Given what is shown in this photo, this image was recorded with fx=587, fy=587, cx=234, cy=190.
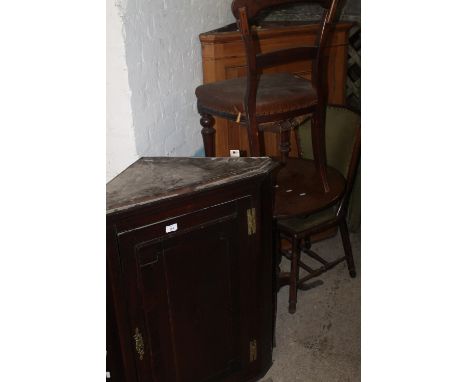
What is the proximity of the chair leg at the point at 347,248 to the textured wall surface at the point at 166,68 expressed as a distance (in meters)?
0.89

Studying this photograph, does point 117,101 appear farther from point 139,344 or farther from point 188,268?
point 139,344

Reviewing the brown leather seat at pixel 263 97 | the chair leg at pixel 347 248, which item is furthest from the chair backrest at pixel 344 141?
the brown leather seat at pixel 263 97

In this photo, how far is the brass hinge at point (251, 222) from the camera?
84.1 inches

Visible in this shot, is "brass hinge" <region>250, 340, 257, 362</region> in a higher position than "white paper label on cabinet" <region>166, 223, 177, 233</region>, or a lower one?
lower

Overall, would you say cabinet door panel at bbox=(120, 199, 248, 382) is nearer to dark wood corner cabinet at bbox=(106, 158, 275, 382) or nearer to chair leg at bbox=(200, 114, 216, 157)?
dark wood corner cabinet at bbox=(106, 158, 275, 382)

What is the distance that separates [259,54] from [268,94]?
18 centimetres

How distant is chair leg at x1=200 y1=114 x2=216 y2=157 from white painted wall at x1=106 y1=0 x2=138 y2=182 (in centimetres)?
35

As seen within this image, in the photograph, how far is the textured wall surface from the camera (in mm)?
2482

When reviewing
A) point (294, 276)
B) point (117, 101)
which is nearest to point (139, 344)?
point (117, 101)

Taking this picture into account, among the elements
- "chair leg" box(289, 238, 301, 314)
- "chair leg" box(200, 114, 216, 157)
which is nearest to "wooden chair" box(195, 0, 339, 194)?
"chair leg" box(200, 114, 216, 157)

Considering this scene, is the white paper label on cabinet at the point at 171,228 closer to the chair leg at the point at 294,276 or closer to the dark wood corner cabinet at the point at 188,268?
the dark wood corner cabinet at the point at 188,268
